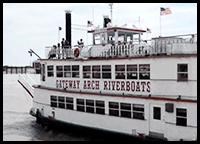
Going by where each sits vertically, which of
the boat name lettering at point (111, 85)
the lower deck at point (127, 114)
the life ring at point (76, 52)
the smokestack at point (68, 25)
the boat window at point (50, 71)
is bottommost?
the lower deck at point (127, 114)

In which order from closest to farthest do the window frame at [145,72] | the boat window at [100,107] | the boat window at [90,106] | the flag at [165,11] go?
the window frame at [145,72] → the flag at [165,11] → the boat window at [100,107] → the boat window at [90,106]

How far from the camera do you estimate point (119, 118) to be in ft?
59.6

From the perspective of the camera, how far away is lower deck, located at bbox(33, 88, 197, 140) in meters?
15.8

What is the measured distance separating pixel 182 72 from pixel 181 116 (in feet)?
5.89

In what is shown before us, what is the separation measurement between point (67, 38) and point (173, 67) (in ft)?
35.5

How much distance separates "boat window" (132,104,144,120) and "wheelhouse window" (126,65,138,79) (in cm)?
132

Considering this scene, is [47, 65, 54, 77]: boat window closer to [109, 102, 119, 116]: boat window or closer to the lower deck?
the lower deck

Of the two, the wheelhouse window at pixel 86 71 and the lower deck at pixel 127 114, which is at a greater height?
the wheelhouse window at pixel 86 71

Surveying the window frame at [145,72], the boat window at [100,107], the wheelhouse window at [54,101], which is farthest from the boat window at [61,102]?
the window frame at [145,72]

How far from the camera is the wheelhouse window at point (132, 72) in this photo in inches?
696

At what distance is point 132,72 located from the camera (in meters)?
17.8

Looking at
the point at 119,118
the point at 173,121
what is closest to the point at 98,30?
the point at 119,118

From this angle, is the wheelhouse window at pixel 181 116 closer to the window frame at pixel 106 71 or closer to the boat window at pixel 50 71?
the window frame at pixel 106 71

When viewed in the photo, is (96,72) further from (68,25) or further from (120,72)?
(68,25)
